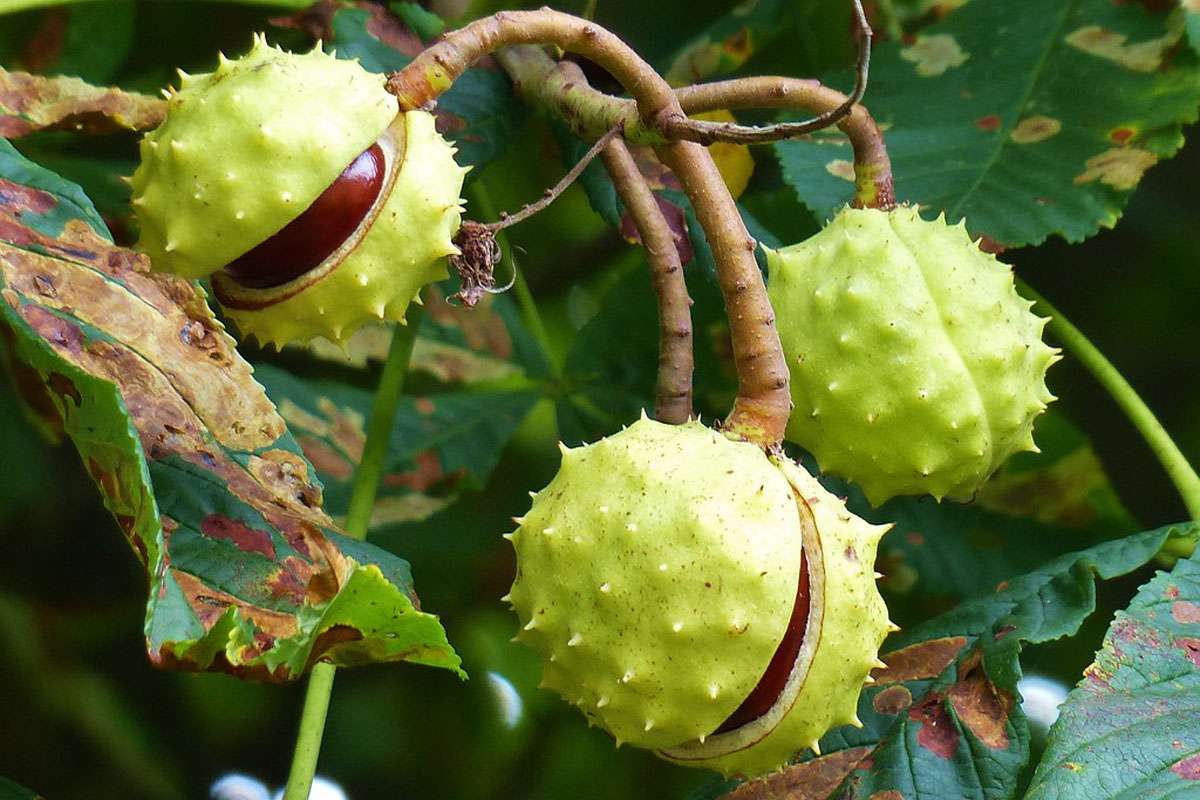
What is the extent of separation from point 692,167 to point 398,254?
0.73 ft

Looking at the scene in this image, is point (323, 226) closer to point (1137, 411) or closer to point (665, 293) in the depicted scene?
point (665, 293)

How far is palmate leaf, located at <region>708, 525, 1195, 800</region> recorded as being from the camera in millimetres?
1072

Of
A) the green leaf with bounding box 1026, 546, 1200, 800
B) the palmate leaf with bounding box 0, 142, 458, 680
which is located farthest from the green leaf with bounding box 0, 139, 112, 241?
the green leaf with bounding box 1026, 546, 1200, 800

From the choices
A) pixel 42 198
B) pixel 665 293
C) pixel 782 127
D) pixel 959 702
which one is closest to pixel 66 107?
pixel 42 198

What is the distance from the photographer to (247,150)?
894mm

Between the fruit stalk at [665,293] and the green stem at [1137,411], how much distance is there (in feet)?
1.55

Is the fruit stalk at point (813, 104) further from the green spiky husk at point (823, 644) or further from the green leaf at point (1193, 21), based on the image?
the green leaf at point (1193, 21)

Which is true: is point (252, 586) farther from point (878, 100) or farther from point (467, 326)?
Result: point (467, 326)

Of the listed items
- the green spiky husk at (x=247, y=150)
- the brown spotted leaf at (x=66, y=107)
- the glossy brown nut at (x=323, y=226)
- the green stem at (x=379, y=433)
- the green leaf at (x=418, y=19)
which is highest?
the green leaf at (x=418, y=19)

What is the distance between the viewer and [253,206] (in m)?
0.90

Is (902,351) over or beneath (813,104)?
beneath

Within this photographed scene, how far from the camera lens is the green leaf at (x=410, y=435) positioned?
173 cm

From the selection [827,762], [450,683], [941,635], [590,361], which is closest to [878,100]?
[590,361]

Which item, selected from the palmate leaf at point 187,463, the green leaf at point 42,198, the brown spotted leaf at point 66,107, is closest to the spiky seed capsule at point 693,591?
the palmate leaf at point 187,463
